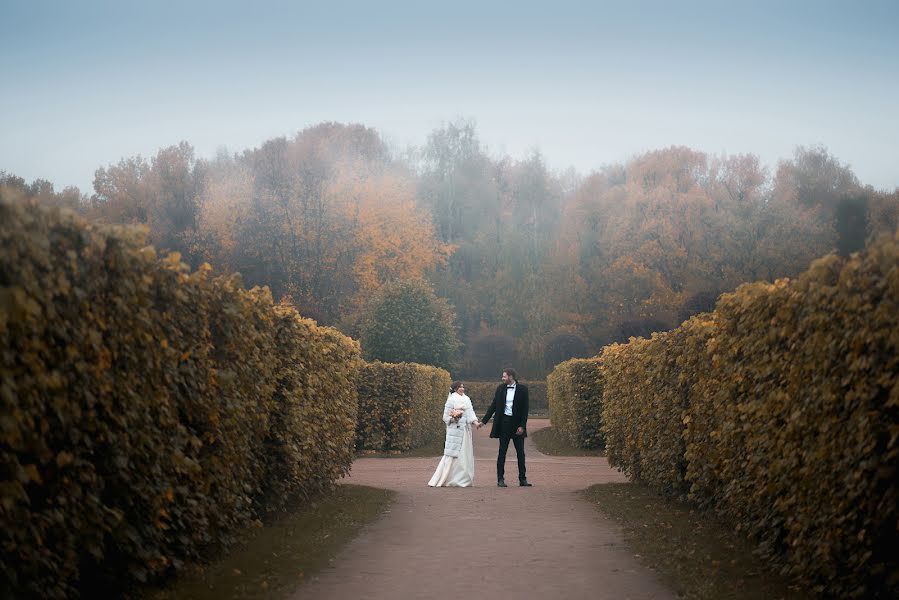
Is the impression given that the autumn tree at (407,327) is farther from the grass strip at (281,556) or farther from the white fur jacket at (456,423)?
the grass strip at (281,556)

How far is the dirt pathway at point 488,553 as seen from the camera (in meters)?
8.34

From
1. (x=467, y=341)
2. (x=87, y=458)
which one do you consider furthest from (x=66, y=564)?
(x=467, y=341)

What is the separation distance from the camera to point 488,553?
10.2 m

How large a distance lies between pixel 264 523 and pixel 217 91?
56.1 meters

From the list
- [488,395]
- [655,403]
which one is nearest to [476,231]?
[488,395]

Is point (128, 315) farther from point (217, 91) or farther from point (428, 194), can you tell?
point (428, 194)

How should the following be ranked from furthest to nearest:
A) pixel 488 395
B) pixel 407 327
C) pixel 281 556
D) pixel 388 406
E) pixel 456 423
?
1. pixel 488 395
2. pixel 407 327
3. pixel 388 406
4. pixel 456 423
5. pixel 281 556

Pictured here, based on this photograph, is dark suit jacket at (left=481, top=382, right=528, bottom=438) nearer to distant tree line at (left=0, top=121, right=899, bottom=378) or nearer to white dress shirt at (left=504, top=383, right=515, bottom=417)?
white dress shirt at (left=504, top=383, right=515, bottom=417)

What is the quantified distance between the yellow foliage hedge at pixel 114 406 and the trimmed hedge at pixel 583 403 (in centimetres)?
1690

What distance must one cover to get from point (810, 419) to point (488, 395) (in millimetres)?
51370

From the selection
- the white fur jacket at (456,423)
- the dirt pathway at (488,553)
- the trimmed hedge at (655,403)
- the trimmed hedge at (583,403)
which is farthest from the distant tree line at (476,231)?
the dirt pathway at (488,553)

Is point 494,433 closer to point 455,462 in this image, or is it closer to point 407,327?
point 455,462

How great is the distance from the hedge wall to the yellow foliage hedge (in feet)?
153

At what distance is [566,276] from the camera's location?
2547 inches
